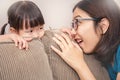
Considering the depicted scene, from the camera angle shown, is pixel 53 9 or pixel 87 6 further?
pixel 53 9

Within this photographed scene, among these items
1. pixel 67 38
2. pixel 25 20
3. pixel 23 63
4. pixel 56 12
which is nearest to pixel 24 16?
pixel 25 20

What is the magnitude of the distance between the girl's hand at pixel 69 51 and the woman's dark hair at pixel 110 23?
15 cm

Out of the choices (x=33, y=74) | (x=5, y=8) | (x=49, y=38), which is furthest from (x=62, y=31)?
(x=5, y=8)

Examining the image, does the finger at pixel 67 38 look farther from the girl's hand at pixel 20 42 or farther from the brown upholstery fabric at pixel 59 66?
the girl's hand at pixel 20 42

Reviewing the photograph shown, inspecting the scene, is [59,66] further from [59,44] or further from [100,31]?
[100,31]

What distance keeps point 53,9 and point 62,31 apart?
0.88m

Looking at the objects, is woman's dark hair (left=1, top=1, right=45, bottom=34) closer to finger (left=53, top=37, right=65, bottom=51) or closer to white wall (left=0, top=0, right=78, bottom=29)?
white wall (left=0, top=0, right=78, bottom=29)

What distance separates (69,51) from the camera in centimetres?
114

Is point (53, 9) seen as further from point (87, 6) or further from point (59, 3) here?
point (87, 6)

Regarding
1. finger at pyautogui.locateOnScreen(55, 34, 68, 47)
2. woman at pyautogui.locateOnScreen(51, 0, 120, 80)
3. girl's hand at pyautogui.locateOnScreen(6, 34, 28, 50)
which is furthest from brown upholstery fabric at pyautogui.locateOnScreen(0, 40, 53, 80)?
woman at pyautogui.locateOnScreen(51, 0, 120, 80)

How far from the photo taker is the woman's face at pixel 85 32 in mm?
1257

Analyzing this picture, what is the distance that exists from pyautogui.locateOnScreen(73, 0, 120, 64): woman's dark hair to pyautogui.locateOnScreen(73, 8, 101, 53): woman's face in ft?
0.08

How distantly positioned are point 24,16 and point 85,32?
1.83ft

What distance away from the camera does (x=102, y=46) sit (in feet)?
4.16
